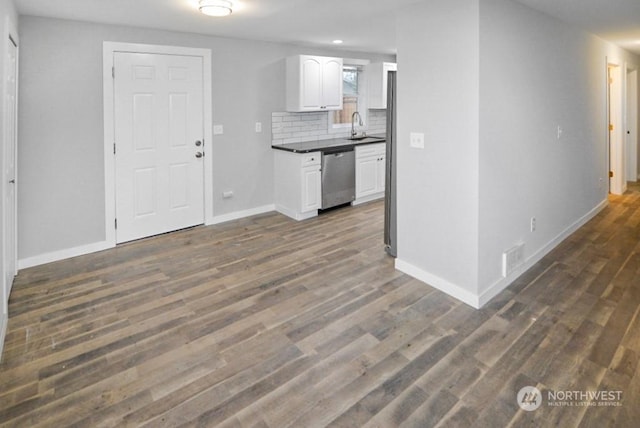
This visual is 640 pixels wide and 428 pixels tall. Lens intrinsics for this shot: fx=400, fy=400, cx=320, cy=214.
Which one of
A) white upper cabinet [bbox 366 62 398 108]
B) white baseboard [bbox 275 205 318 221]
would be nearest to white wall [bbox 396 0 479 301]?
white baseboard [bbox 275 205 318 221]

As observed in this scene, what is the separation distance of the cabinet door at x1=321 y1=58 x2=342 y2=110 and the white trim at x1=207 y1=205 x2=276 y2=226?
64.4 inches

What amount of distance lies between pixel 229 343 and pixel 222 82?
3.43 meters

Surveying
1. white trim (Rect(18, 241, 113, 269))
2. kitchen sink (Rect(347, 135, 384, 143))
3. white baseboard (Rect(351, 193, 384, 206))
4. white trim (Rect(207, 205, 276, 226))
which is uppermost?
kitchen sink (Rect(347, 135, 384, 143))

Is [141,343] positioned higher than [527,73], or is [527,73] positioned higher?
[527,73]

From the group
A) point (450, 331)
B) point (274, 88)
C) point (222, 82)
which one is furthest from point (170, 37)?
point (450, 331)

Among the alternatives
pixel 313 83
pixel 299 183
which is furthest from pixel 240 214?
pixel 313 83

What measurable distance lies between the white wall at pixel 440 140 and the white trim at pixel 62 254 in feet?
10.2

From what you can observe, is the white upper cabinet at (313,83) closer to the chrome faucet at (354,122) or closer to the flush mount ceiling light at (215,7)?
the chrome faucet at (354,122)

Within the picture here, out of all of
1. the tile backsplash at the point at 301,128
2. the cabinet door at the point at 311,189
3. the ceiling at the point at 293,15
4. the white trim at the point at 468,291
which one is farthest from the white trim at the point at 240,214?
the white trim at the point at 468,291

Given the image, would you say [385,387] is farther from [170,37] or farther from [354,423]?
[170,37]

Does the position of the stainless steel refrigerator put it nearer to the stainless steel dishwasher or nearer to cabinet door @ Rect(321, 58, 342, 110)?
the stainless steel dishwasher

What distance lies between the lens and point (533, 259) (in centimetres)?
362

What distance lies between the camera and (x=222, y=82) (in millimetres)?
4855

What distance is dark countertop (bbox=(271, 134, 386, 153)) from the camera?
17.0 ft
